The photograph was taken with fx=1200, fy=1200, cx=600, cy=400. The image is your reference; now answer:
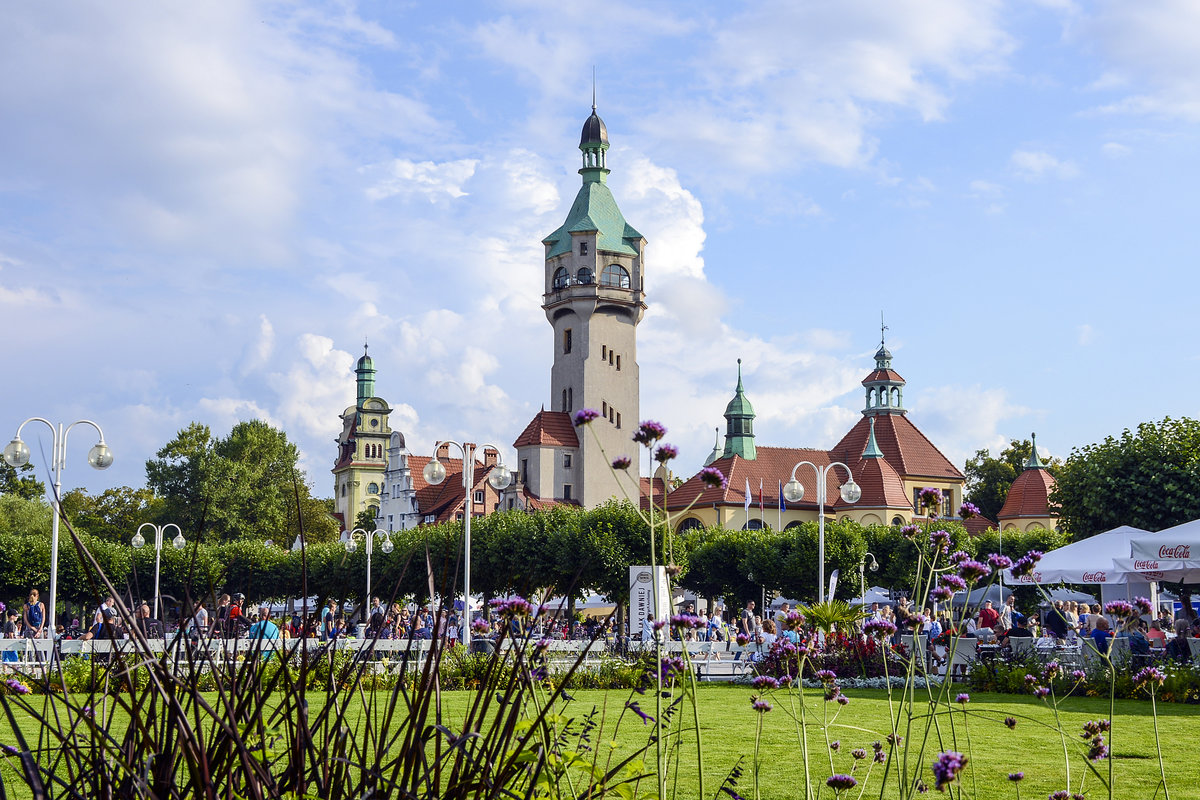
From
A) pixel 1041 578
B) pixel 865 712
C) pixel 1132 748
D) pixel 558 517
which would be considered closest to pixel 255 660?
pixel 1132 748

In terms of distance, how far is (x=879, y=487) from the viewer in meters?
85.0

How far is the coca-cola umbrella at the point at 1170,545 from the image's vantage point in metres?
15.6

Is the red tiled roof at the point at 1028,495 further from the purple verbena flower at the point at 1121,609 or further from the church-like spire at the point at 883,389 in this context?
the purple verbena flower at the point at 1121,609

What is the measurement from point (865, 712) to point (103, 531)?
76.2m

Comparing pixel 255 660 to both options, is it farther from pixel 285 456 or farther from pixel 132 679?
pixel 285 456

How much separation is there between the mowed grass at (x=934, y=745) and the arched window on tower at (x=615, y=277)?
221 feet

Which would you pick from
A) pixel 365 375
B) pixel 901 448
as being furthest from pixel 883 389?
pixel 365 375

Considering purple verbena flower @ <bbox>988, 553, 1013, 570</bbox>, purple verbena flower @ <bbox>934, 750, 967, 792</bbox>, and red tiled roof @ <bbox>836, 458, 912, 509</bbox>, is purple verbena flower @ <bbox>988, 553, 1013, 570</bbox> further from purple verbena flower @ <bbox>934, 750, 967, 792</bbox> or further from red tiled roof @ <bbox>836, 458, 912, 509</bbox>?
red tiled roof @ <bbox>836, 458, 912, 509</bbox>

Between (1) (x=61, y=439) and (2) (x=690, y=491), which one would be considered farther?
(2) (x=690, y=491)

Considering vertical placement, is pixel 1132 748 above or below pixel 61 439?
below

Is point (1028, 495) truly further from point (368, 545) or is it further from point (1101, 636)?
point (1101, 636)

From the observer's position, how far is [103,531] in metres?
80.5

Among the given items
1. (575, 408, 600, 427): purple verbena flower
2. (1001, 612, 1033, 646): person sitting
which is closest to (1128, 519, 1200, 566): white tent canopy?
(1001, 612, 1033, 646): person sitting

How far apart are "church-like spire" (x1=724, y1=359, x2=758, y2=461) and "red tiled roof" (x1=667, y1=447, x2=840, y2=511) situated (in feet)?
16.0
